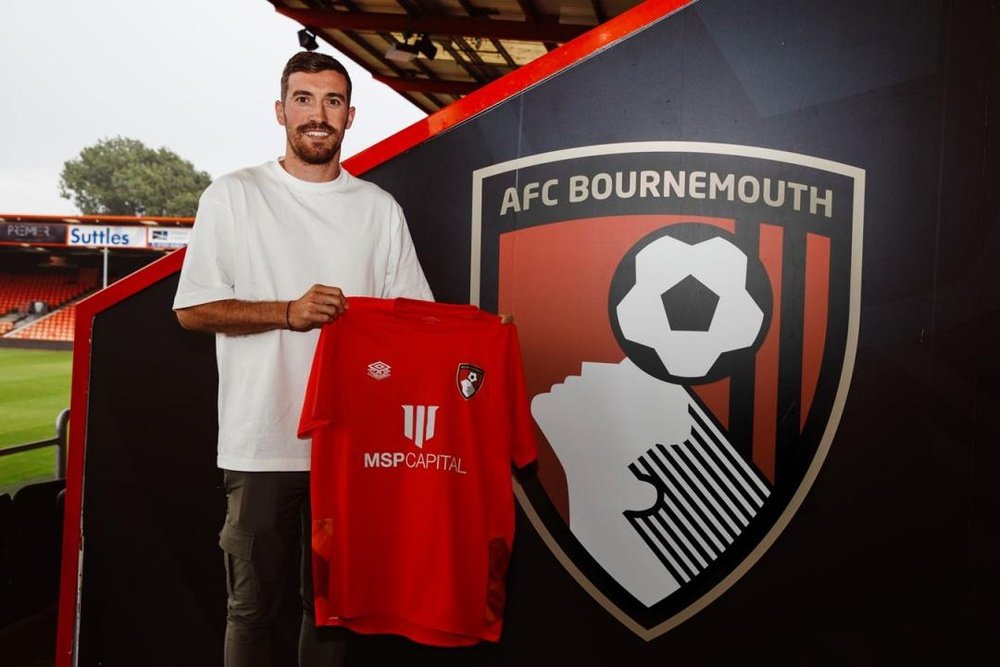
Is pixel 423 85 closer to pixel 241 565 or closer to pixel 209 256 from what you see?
pixel 209 256

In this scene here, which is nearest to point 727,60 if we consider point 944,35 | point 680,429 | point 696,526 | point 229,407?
point 944,35

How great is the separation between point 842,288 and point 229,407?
1.40 meters

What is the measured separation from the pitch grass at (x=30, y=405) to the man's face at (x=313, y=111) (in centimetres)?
323

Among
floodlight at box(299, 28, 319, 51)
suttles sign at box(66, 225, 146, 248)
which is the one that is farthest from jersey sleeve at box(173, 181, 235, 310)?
Answer: suttles sign at box(66, 225, 146, 248)

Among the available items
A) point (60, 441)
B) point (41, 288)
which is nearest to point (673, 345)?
point (60, 441)

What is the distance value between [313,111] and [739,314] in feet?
3.49

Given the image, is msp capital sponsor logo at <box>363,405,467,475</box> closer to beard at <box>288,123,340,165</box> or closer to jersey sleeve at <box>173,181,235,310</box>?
jersey sleeve at <box>173,181,235,310</box>

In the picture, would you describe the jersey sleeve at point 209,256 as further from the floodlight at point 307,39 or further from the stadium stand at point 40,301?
the stadium stand at point 40,301

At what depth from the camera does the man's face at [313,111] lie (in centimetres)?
160

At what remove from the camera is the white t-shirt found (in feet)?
5.13

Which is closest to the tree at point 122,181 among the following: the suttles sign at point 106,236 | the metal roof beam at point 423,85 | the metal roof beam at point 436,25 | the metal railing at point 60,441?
the suttles sign at point 106,236

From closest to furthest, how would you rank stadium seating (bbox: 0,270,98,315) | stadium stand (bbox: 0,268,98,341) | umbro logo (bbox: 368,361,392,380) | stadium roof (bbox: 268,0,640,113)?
umbro logo (bbox: 368,361,392,380), stadium roof (bbox: 268,0,640,113), stadium stand (bbox: 0,268,98,341), stadium seating (bbox: 0,270,98,315)

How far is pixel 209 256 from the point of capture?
1.57 metres

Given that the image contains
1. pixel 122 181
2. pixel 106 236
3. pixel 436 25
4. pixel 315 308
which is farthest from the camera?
pixel 122 181
